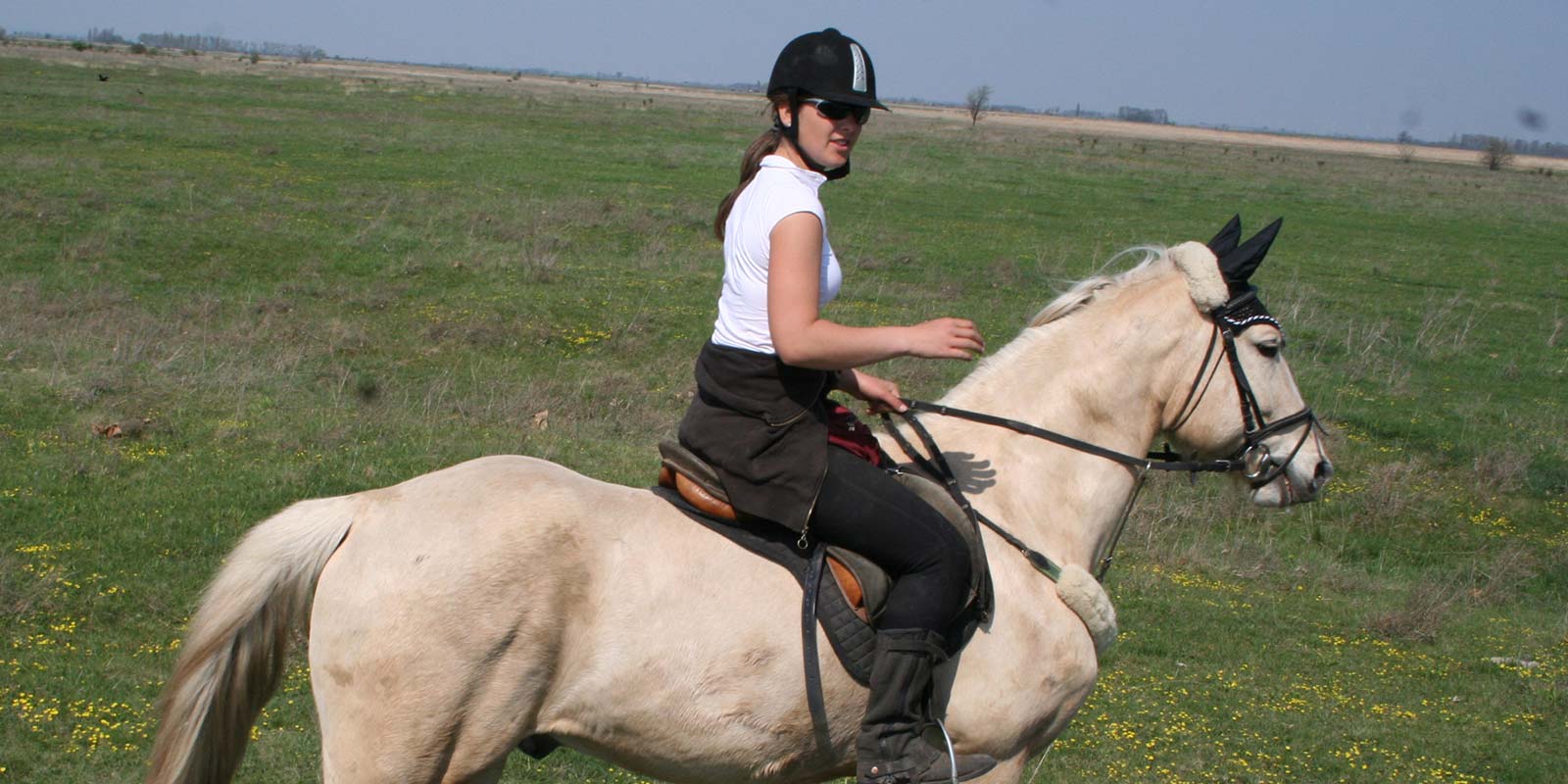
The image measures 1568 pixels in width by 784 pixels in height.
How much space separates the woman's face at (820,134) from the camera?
3533 millimetres

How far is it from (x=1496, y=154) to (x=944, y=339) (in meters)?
100

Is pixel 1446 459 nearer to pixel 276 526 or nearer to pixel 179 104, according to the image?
pixel 276 526

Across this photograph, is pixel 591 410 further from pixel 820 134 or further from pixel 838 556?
pixel 820 134

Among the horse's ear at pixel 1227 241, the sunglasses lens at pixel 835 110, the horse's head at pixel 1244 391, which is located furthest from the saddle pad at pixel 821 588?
the horse's ear at pixel 1227 241

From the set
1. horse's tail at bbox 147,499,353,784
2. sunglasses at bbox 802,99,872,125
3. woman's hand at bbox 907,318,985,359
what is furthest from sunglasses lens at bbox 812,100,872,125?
horse's tail at bbox 147,499,353,784

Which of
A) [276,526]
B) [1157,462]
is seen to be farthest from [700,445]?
[1157,462]

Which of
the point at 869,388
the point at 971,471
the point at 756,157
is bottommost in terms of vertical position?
the point at 971,471

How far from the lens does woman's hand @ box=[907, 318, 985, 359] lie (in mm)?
3457

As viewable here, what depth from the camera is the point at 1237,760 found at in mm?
6250

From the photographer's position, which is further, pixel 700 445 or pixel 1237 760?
pixel 1237 760

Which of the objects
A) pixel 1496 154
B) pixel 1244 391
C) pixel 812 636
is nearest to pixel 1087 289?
pixel 1244 391

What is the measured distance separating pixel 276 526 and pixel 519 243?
17.8 meters

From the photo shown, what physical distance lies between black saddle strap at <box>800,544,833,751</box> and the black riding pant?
82mm

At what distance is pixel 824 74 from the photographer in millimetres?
3479
